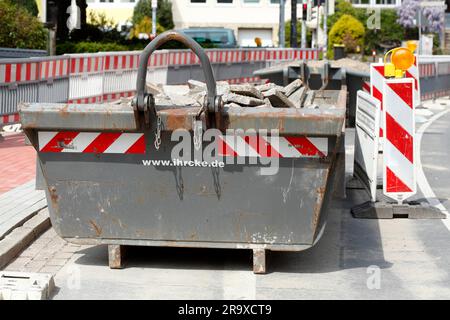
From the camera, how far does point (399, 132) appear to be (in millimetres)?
10852

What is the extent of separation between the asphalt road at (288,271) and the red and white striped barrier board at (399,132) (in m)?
0.77

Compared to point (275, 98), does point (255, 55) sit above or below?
below

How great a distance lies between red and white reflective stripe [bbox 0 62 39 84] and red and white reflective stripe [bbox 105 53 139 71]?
5262mm

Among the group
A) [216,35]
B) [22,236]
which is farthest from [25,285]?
[216,35]

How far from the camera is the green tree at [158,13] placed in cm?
7181

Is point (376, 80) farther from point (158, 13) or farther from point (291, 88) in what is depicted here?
point (158, 13)

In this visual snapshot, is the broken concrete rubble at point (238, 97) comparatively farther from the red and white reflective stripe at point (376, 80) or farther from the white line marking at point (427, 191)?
the red and white reflective stripe at point (376, 80)

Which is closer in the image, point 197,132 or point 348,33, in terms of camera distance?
point 197,132

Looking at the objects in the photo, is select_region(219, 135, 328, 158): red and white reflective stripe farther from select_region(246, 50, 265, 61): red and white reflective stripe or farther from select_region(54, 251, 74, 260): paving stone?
select_region(246, 50, 265, 61): red and white reflective stripe

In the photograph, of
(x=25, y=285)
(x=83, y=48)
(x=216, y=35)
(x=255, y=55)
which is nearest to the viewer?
(x=25, y=285)

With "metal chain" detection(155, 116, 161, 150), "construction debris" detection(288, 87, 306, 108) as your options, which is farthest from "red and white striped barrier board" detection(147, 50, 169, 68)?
"metal chain" detection(155, 116, 161, 150)

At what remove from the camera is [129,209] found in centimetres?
814

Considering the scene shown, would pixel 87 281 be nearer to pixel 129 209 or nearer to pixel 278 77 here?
pixel 129 209

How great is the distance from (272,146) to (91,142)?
51.5 inches
